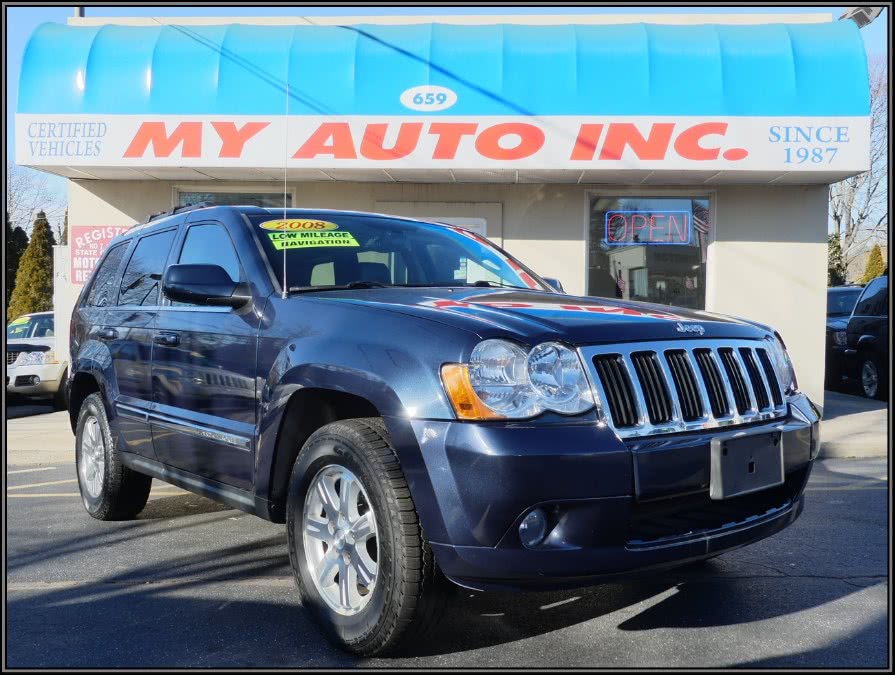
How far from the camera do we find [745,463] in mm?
2861

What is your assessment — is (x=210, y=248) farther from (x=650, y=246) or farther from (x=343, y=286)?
(x=650, y=246)

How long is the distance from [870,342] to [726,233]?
4099mm

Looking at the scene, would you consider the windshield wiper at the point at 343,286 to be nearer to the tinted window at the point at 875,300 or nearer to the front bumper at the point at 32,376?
the front bumper at the point at 32,376

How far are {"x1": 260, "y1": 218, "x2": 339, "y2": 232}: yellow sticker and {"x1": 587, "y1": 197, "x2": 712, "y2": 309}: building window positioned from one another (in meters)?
7.58

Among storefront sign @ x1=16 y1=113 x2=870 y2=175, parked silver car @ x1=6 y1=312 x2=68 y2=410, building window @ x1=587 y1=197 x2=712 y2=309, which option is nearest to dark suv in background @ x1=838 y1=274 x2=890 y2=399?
building window @ x1=587 y1=197 x2=712 y2=309

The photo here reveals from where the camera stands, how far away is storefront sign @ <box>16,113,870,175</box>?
9.54 meters

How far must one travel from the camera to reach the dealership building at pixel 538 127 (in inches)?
379

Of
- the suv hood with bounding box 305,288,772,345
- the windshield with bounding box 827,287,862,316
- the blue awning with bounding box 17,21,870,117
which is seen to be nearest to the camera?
the suv hood with bounding box 305,288,772,345

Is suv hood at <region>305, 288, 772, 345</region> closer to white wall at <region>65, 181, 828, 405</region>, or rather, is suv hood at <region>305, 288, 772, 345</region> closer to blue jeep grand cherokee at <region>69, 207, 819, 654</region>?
blue jeep grand cherokee at <region>69, 207, 819, 654</region>

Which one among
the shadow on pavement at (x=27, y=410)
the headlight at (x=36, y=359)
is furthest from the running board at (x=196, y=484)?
the headlight at (x=36, y=359)

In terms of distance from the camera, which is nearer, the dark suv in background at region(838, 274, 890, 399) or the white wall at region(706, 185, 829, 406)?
the white wall at region(706, 185, 829, 406)

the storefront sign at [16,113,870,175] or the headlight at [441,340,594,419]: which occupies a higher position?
the storefront sign at [16,113,870,175]

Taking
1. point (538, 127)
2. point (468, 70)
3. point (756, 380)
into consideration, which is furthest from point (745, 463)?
point (468, 70)

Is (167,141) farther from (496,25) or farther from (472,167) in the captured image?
(496,25)
